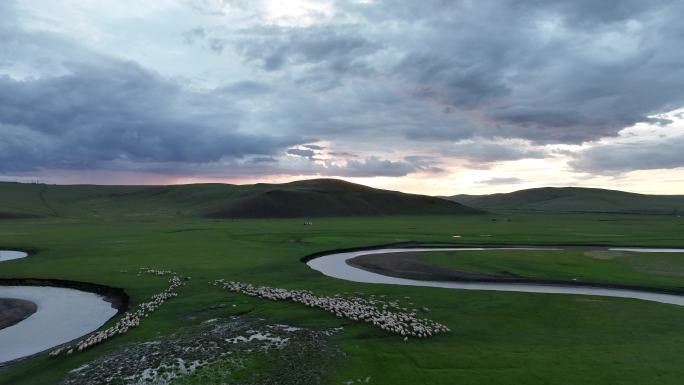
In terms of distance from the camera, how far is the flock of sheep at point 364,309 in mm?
27453

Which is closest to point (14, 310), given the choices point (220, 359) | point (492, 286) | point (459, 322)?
point (220, 359)

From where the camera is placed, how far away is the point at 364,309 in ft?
105

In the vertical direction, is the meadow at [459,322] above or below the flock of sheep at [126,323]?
above

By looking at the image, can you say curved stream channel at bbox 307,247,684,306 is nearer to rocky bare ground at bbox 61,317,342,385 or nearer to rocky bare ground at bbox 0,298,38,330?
rocky bare ground at bbox 61,317,342,385

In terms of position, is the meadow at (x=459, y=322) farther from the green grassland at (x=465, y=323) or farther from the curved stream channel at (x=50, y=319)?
the curved stream channel at (x=50, y=319)

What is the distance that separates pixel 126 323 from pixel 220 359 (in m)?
9.74

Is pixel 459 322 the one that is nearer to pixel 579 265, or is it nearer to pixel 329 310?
pixel 329 310

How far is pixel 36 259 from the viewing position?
58.7 metres

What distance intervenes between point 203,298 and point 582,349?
27137 millimetres

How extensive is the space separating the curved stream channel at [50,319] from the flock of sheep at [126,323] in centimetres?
253

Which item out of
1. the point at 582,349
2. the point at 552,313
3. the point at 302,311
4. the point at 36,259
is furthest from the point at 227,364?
the point at 36,259

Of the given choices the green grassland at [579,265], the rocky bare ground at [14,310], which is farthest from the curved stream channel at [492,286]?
the rocky bare ground at [14,310]

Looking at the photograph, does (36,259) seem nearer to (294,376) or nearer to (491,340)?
(294,376)

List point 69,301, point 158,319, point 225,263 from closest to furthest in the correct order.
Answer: point 158,319, point 69,301, point 225,263
